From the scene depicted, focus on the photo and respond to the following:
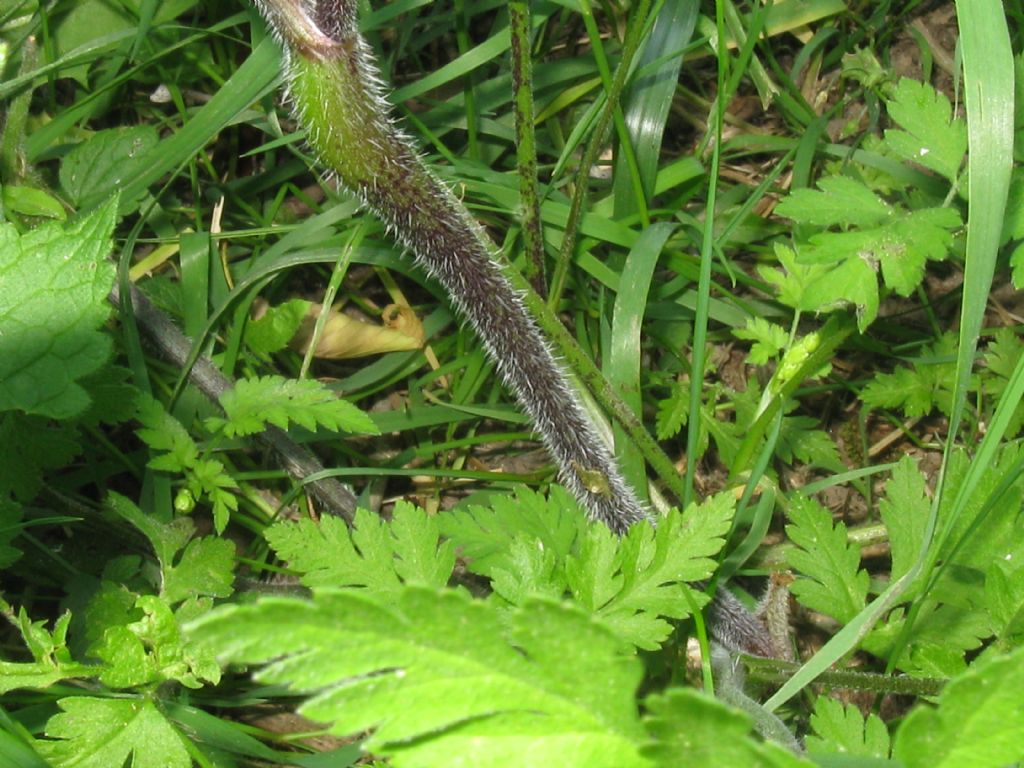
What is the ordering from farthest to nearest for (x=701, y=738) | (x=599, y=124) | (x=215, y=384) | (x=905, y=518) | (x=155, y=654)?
1. (x=215, y=384)
2. (x=599, y=124)
3. (x=905, y=518)
4. (x=155, y=654)
5. (x=701, y=738)

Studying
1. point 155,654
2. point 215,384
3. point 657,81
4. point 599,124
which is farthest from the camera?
point 657,81

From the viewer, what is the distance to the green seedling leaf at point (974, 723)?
39.6 inches

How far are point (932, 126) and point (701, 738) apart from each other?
1.92m

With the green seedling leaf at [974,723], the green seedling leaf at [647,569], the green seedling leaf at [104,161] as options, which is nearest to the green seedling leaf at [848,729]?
the green seedling leaf at [647,569]

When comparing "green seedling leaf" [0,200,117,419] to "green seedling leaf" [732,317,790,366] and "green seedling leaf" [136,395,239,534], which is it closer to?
"green seedling leaf" [136,395,239,534]

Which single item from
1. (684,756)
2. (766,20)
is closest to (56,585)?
(684,756)

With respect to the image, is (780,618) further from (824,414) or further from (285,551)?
(285,551)

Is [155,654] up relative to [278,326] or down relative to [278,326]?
down

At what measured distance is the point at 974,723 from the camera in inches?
40.4

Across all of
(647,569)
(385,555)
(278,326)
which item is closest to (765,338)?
(647,569)

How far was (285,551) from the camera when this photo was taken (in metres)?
2.35

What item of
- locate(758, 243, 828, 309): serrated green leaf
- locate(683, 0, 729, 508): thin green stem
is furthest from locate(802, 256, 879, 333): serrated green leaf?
locate(758, 243, 828, 309): serrated green leaf

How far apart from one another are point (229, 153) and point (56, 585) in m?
1.59

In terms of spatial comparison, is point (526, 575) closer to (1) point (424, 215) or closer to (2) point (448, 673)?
(1) point (424, 215)
